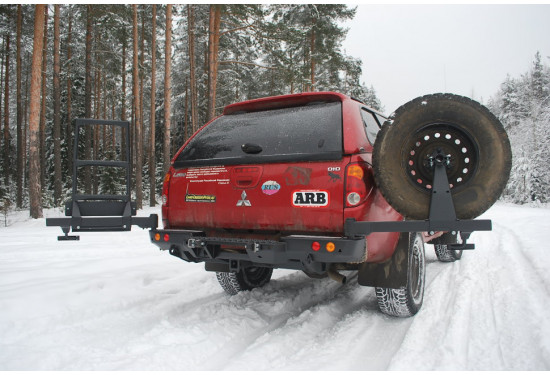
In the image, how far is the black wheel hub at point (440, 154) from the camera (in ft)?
8.90

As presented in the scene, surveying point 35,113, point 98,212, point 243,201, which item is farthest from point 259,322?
point 35,113

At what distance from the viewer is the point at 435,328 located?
3.22 m

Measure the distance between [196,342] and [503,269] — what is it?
4.65 m

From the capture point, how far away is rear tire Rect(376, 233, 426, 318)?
339 centimetres

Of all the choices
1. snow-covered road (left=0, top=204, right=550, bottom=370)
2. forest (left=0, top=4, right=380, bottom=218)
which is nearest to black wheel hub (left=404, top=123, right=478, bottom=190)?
snow-covered road (left=0, top=204, right=550, bottom=370)

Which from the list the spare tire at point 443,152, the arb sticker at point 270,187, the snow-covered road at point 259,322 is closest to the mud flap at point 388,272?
the snow-covered road at point 259,322

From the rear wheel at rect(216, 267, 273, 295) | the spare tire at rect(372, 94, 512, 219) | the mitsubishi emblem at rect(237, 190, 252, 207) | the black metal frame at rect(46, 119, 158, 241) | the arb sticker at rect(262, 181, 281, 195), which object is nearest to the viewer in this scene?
the spare tire at rect(372, 94, 512, 219)

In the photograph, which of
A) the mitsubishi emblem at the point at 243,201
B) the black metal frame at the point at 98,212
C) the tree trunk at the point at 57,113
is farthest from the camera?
the tree trunk at the point at 57,113

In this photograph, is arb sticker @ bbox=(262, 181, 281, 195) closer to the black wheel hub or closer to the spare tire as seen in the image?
the spare tire

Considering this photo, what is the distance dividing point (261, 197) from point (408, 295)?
1680 mm

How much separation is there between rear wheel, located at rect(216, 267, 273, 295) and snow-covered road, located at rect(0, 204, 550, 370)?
0.14m

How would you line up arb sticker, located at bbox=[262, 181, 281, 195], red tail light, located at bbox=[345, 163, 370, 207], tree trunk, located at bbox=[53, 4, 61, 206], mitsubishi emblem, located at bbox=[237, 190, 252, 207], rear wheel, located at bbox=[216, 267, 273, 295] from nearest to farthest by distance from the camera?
1. red tail light, located at bbox=[345, 163, 370, 207]
2. arb sticker, located at bbox=[262, 181, 281, 195]
3. mitsubishi emblem, located at bbox=[237, 190, 252, 207]
4. rear wheel, located at bbox=[216, 267, 273, 295]
5. tree trunk, located at bbox=[53, 4, 61, 206]

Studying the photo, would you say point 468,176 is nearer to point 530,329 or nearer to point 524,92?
point 530,329

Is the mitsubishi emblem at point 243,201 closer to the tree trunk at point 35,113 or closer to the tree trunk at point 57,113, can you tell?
the tree trunk at point 35,113
